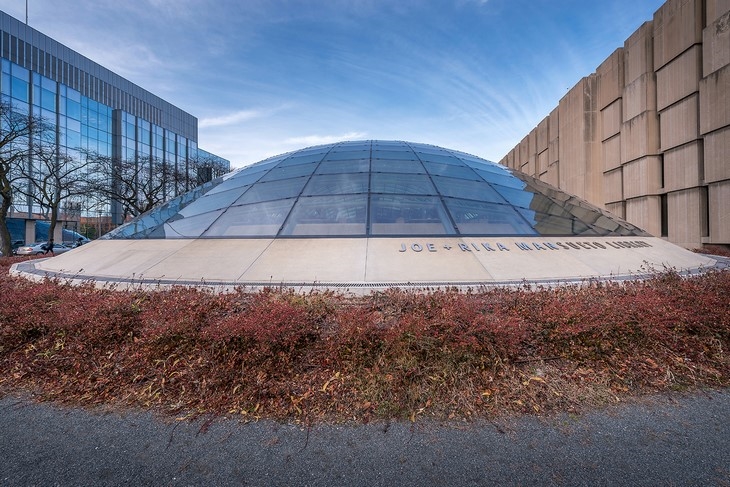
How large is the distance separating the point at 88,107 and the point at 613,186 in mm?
77983

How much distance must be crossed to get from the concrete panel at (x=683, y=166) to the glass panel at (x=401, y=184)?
22.5m

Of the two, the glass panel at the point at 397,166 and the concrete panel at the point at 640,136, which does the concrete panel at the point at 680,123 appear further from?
the glass panel at the point at 397,166

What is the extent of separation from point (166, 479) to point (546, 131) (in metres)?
49.3

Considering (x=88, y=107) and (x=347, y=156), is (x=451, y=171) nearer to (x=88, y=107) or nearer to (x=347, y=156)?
(x=347, y=156)

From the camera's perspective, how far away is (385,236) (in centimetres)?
836

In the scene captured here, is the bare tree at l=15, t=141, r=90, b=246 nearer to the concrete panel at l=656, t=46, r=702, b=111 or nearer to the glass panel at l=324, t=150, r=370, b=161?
the glass panel at l=324, t=150, r=370, b=161

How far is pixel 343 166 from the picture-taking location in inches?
470

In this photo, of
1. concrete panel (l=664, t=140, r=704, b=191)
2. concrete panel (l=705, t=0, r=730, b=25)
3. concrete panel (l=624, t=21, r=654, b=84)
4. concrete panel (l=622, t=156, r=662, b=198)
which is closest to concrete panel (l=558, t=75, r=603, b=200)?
concrete panel (l=624, t=21, r=654, b=84)

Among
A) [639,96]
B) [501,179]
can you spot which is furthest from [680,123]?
[501,179]

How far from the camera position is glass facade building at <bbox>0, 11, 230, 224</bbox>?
4706cm

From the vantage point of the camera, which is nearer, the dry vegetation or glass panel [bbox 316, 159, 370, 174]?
the dry vegetation

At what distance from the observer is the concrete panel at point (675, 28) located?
69.3 ft

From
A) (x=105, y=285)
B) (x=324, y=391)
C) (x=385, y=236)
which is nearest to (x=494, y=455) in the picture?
(x=324, y=391)

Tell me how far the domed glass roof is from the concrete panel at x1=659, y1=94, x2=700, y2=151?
56.0 feet
